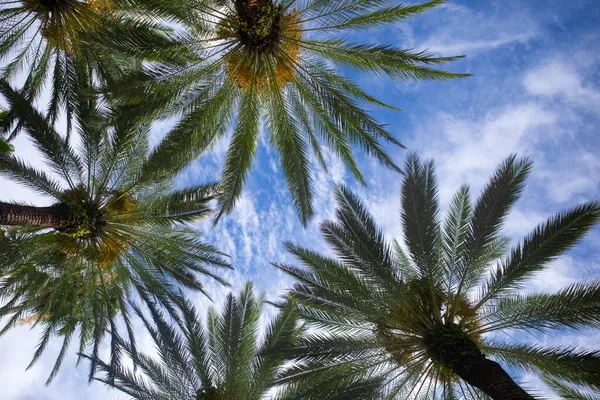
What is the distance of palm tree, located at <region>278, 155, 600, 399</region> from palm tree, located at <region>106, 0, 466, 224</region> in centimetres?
99

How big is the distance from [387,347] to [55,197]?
709cm

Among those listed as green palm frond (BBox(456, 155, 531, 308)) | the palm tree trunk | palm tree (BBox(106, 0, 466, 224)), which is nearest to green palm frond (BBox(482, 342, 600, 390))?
green palm frond (BBox(456, 155, 531, 308))

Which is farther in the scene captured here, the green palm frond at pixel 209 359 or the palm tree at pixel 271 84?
the green palm frond at pixel 209 359

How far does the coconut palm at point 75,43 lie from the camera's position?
293 inches

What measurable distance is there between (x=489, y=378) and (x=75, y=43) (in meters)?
10.0

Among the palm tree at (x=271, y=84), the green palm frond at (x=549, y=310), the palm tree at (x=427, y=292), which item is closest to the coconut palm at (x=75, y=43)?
the palm tree at (x=271, y=84)

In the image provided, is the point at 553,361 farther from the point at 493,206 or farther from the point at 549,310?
the point at 493,206

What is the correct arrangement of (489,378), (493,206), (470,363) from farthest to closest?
1. (493,206)
2. (470,363)
3. (489,378)

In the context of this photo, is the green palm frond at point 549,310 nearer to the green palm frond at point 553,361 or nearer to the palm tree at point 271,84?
the green palm frond at point 553,361

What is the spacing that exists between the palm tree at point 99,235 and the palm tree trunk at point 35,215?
44 mm

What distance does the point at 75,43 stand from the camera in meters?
9.53

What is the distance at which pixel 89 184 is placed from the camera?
8.96m

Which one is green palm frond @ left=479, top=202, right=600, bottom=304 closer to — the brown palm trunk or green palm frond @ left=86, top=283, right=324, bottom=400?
the brown palm trunk

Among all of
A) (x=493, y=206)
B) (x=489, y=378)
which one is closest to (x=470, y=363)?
(x=489, y=378)
